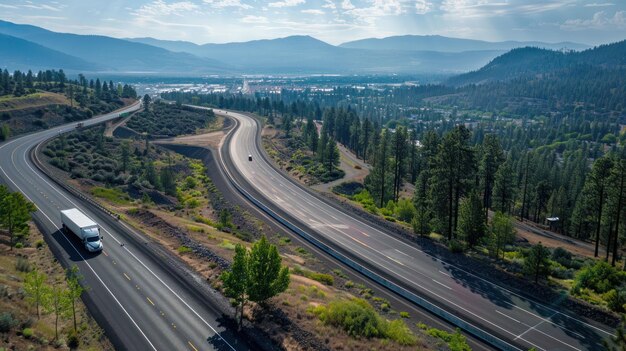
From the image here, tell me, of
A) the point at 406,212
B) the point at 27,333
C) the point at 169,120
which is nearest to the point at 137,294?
the point at 27,333

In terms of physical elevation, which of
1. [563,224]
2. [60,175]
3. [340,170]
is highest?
[60,175]

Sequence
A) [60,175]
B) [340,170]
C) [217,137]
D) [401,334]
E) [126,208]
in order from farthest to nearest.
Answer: [217,137] → [340,170] → [60,175] → [126,208] → [401,334]

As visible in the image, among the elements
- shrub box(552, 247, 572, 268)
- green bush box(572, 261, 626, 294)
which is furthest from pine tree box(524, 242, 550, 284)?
shrub box(552, 247, 572, 268)

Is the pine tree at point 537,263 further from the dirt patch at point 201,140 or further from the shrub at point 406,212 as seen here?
the dirt patch at point 201,140

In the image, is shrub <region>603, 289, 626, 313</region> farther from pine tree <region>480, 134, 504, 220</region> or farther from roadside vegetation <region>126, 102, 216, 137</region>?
roadside vegetation <region>126, 102, 216, 137</region>

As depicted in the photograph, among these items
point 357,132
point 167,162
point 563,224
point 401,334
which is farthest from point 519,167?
point 401,334

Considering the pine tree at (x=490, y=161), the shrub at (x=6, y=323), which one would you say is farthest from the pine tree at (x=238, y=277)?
the pine tree at (x=490, y=161)

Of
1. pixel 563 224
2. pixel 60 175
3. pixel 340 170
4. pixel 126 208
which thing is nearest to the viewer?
pixel 126 208

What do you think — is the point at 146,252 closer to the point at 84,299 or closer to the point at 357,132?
the point at 84,299
